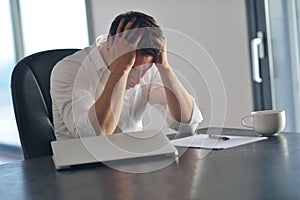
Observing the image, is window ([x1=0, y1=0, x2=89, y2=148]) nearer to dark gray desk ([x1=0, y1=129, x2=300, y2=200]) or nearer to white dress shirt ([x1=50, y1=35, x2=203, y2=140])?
white dress shirt ([x1=50, y1=35, x2=203, y2=140])

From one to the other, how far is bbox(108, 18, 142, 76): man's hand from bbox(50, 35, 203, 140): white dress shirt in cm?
13

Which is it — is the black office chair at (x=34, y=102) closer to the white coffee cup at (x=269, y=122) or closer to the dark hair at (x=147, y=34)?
the dark hair at (x=147, y=34)

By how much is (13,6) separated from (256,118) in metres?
4.05

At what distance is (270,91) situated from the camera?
110 inches

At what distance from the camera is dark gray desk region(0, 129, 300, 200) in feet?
2.70

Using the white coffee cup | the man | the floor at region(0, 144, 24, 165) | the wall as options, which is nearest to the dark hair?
the man

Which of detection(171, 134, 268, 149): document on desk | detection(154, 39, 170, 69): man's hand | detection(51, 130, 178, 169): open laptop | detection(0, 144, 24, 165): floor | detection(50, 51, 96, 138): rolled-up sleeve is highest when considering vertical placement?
detection(154, 39, 170, 69): man's hand

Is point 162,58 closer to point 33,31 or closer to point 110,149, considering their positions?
point 110,149

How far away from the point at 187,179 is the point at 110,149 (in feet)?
1.06

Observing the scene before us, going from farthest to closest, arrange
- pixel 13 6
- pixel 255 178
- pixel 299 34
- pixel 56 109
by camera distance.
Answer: pixel 13 6 < pixel 299 34 < pixel 56 109 < pixel 255 178

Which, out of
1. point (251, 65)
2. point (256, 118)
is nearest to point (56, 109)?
point (256, 118)

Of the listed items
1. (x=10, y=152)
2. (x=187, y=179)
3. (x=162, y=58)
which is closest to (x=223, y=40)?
(x=162, y=58)

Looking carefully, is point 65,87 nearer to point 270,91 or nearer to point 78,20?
point 270,91

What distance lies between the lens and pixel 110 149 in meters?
1.20
